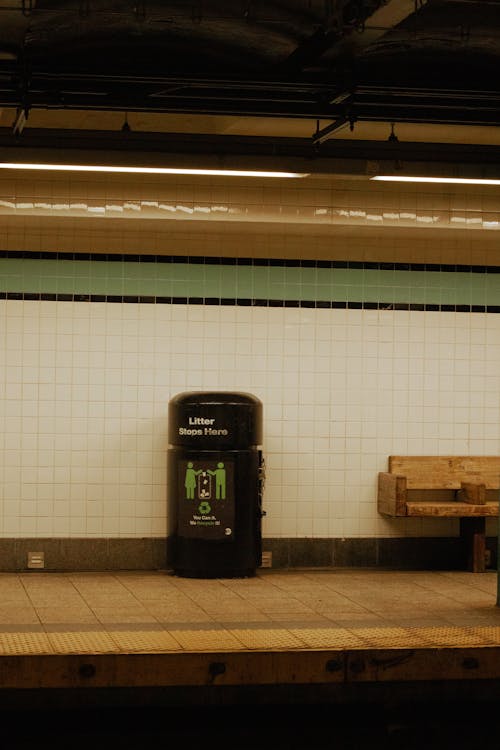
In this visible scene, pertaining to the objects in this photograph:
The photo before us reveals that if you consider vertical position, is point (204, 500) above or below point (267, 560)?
above

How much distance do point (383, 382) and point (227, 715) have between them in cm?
405

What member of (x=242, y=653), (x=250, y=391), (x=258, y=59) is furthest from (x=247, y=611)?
(x=258, y=59)

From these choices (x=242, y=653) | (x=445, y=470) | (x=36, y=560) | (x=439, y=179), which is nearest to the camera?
(x=242, y=653)

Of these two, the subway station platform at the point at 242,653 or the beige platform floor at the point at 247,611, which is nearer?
the subway station platform at the point at 242,653

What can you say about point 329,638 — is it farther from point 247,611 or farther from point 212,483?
point 212,483

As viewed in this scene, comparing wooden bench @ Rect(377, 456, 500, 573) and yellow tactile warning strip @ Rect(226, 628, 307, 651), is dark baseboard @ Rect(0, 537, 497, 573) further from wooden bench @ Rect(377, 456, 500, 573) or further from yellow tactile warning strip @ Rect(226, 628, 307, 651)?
yellow tactile warning strip @ Rect(226, 628, 307, 651)

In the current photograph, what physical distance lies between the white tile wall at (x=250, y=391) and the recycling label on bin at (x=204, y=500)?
1.84 feet

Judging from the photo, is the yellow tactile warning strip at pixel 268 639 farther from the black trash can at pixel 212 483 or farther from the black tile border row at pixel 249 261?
the black tile border row at pixel 249 261

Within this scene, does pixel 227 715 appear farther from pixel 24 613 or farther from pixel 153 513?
pixel 153 513

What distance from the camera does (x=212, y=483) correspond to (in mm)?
9352

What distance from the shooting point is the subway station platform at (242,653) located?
20.4 ft

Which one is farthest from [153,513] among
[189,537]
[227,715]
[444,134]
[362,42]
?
[362,42]

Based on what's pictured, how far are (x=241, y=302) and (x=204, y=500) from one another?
173 cm

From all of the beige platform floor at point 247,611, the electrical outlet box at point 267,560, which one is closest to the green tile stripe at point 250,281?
the electrical outlet box at point 267,560
